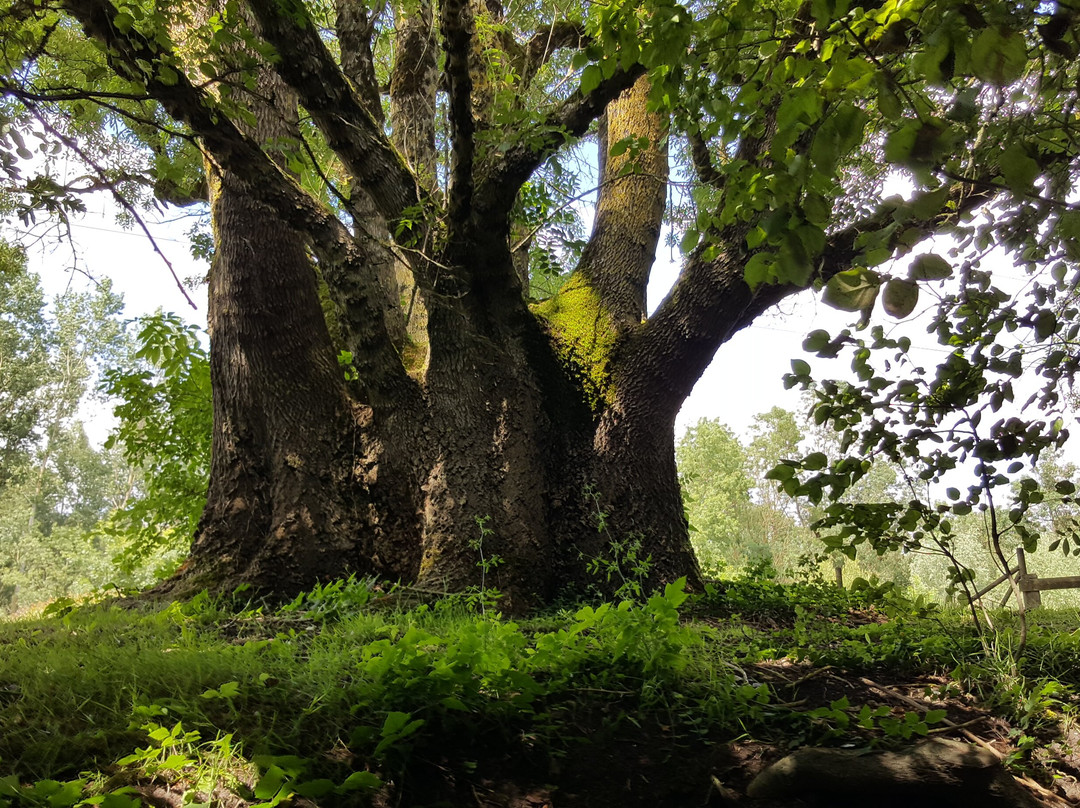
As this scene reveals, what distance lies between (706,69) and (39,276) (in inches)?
1320

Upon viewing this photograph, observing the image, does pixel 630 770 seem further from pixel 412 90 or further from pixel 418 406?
pixel 412 90

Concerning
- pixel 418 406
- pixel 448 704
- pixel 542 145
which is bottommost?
pixel 448 704

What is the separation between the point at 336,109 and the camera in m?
3.71

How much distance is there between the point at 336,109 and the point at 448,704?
3.29 meters

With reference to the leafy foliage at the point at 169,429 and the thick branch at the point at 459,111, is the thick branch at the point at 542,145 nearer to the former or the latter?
the thick branch at the point at 459,111

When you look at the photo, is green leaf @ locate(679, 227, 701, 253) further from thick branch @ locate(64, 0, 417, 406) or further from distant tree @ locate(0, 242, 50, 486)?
distant tree @ locate(0, 242, 50, 486)

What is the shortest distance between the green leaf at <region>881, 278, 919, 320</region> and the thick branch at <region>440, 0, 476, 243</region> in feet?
8.45

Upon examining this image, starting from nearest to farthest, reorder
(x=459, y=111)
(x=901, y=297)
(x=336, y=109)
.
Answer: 1. (x=901, y=297)
2. (x=459, y=111)
3. (x=336, y=109)

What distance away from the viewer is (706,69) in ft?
5.69

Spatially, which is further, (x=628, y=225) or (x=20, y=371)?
(x=20, y=371)

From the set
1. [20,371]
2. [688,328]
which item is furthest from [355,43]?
[20,371]

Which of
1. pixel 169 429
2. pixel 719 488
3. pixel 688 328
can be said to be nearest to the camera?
pixel 688 328

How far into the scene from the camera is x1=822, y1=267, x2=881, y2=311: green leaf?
0.99m

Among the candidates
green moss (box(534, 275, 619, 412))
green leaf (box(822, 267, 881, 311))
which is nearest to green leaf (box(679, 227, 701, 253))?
green leaf (box(822, 267, 881, 311))
